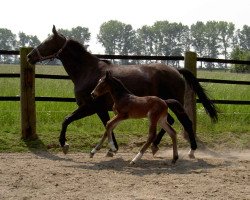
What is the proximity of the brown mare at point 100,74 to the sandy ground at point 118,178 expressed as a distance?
0.77 m

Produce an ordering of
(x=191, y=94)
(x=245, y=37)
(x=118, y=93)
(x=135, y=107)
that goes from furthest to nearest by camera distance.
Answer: (x=245, y=37)
(x=191, y=94)
(x=118, y=93)
(x=135, y=107)

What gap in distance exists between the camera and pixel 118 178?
5273 mm

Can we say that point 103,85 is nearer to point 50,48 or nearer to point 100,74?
point 100,74

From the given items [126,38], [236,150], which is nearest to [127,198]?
[236,150]

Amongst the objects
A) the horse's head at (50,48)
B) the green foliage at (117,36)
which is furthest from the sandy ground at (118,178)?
the green foliage at (117,36)

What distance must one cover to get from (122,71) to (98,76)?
426 millimetres

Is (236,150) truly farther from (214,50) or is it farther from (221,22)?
(221,22)

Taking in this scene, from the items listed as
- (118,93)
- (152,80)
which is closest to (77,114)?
(118,93)

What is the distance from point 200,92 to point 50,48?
9.46 ft

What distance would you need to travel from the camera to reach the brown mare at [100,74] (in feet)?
24.0

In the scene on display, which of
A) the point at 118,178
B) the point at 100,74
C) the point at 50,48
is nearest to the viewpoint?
the point at 118,178

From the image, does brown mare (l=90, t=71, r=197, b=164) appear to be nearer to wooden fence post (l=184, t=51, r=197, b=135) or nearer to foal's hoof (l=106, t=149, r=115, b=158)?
foal's hoof (l=106, t=149, r=115, b=158)

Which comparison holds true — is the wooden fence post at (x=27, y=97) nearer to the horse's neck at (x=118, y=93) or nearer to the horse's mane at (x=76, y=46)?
the horse's mane at (x=76, y=46)

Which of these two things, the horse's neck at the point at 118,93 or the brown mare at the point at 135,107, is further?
the horse's neck at the point at 118,93
